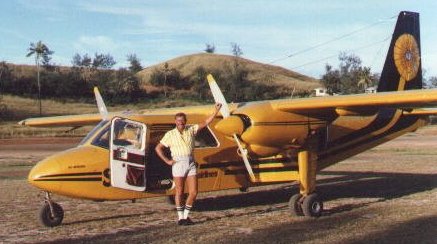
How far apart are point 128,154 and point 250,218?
8.86 ft

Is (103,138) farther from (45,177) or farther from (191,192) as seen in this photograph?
(191,192)

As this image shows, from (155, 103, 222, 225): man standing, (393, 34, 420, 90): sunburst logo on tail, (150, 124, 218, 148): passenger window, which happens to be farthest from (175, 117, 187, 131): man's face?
(393, 34, 420, 90): sunburst logo on tail

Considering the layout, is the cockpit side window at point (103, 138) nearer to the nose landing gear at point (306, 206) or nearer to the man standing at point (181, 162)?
the man standing at point (181, 162)

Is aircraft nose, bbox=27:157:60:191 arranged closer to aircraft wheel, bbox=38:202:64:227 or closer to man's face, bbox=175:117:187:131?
aircraft wheel, bbox=38:202:64:227

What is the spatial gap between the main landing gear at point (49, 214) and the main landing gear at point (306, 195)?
4.61 m

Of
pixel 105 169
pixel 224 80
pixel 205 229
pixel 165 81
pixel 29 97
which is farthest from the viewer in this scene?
pixel 165 81

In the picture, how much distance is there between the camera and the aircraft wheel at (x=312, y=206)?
38.2 ft

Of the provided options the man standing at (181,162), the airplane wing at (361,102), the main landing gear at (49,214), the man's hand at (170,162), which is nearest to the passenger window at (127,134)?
the man standing at (181,162)

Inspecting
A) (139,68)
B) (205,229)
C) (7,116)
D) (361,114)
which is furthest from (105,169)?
(139,68)

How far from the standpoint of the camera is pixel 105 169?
10.9 m

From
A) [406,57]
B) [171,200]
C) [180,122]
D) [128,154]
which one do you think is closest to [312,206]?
[180,122]

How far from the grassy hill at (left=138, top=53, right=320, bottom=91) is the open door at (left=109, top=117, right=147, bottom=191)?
106034 mm

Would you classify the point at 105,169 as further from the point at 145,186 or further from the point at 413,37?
the point at 413,37

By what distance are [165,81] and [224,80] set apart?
1950cm
